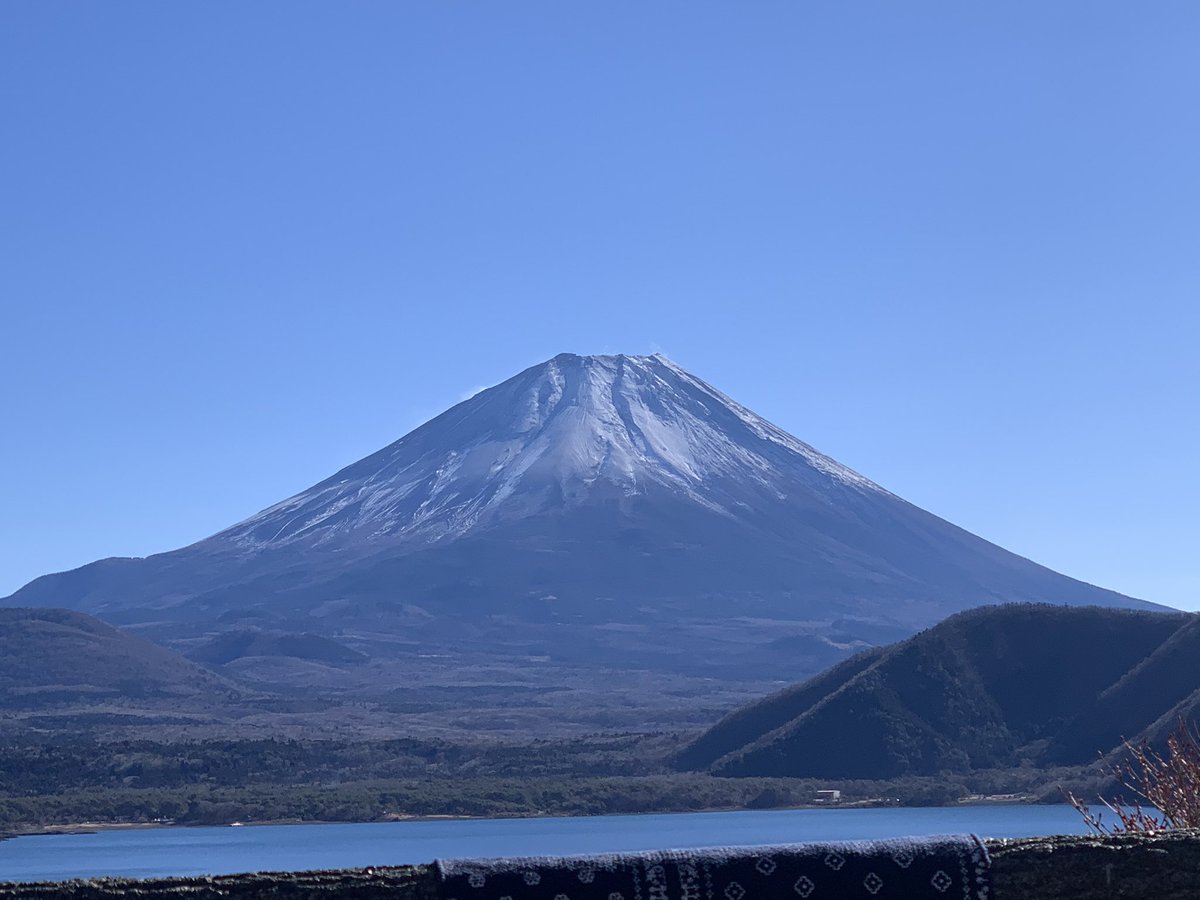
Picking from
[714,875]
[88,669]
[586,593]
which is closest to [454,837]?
[714,875]

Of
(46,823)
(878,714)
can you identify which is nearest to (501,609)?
(878,714)

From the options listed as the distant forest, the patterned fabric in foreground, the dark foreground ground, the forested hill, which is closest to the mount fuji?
the distant forest

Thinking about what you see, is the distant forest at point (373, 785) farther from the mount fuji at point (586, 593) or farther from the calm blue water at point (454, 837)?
the mount fuji at point (586, 593)

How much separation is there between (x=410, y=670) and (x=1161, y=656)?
319 feet

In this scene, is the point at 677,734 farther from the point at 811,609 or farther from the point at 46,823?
the point at 811,609

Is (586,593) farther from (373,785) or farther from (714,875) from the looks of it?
(714,875)

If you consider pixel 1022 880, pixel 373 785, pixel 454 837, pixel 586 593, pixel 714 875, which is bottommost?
pixel 454 837

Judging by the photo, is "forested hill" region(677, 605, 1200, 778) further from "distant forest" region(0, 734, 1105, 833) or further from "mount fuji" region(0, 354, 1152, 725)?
"mount fuji" region(0, 354, 1152, 725)

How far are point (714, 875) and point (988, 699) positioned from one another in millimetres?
64987

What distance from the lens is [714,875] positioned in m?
5.55

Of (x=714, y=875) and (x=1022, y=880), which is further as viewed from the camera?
(x=1022, y=880)

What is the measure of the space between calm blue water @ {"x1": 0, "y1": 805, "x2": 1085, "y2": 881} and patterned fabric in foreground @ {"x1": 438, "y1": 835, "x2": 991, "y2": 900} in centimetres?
2978

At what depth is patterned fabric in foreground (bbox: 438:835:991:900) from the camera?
5.53 m

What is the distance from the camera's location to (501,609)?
174875 mm
